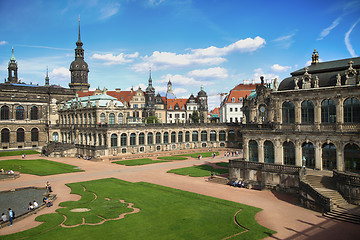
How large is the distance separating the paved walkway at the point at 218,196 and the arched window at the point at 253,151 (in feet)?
22.1

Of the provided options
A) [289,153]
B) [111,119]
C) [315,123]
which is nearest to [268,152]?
[289,153]

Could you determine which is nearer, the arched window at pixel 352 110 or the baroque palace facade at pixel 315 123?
the arched window at pixel 352 110

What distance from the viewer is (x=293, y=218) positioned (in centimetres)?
3081

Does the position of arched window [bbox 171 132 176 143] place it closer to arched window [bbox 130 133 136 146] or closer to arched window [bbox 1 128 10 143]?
arched window [bbox 130 133 136 146]

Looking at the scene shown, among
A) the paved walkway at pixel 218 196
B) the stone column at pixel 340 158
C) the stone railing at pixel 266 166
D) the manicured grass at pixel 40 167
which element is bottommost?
the paved walkway at pixel 218 196

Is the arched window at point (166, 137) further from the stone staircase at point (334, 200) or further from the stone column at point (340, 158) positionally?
the stone column at point (340, 158)

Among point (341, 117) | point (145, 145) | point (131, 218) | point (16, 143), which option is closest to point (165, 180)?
point (131, 218)

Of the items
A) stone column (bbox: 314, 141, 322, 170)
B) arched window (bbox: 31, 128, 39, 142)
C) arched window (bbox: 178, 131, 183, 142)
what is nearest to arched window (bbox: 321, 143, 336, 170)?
stone column (bbox: 314, 141, 322, 170)

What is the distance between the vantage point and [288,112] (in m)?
45.6

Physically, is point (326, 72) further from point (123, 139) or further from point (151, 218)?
point (123, 139)

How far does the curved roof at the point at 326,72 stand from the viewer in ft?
135

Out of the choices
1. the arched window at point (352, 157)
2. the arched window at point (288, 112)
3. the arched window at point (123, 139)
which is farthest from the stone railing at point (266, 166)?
the arched window at point (123, 139)

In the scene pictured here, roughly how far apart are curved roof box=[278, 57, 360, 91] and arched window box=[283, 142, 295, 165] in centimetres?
843

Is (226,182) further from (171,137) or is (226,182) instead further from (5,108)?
(5,108)
